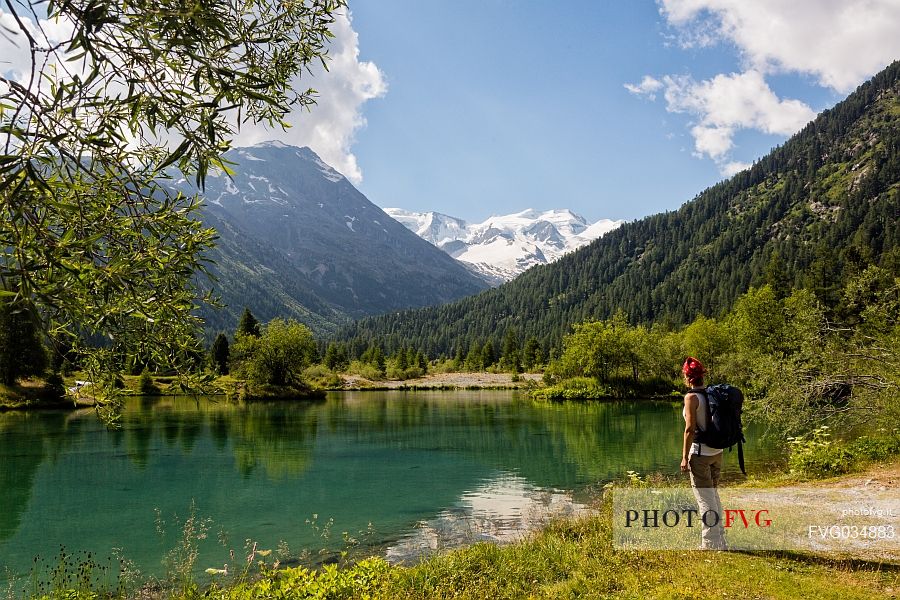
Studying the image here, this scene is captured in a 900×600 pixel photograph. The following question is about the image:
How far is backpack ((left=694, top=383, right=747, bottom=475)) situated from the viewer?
8648 millimetres

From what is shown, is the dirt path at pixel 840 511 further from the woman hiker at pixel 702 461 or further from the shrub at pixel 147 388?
the shrub at pixel 147 388

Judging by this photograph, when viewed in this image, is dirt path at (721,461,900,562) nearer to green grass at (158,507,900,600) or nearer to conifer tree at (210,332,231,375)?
green grass at (158,507,900,600)

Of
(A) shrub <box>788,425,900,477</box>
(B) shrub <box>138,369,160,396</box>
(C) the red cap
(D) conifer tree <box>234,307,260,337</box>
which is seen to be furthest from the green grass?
(D) conifer tree <box>234,307,260,337</box>

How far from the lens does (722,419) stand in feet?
28.4

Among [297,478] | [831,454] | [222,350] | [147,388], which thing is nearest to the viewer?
[831,454]

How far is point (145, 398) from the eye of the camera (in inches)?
3041

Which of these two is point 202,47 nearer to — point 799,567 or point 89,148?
point 89,148

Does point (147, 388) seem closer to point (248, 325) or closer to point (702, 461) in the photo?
point (248, 325)

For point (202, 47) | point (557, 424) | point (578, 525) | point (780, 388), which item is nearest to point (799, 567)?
point (578, 525)

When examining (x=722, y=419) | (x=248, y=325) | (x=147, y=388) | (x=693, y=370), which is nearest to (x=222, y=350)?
(x=248, y=325)

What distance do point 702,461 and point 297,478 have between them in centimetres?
2276

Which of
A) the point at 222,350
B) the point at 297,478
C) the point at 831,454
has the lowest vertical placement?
the point at 297,478

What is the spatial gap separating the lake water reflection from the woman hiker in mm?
7505

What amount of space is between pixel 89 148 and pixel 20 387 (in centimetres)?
7807
